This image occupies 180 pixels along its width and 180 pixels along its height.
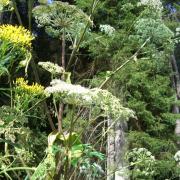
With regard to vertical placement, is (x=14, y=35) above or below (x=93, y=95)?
above

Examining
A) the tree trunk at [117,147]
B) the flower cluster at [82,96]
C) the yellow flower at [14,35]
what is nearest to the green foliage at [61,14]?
the flower cluster at [82,96]

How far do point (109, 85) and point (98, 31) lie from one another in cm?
142

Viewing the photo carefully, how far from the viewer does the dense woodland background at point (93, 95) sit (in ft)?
9.92

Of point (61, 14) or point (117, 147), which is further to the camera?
point (117, 147)

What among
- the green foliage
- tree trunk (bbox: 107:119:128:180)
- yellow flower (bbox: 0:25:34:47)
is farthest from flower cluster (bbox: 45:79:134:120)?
tree trunk (bbox: 107:119:128:180)

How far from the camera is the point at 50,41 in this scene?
33.7ft

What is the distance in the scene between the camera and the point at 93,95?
2.92 meters

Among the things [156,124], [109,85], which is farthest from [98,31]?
[156,124]

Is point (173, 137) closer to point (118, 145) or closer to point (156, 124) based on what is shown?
point (156, 124)

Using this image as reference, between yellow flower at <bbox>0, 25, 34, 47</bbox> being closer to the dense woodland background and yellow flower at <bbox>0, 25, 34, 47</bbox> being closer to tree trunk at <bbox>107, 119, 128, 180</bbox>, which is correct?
the dense woodland background

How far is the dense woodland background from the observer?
3.02 metres

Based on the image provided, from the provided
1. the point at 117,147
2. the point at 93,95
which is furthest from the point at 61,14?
the point at 117,147

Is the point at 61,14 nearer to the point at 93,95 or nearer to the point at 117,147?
the point at 93,95

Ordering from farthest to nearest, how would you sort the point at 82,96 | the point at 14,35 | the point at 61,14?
the point at 61,14
the point at 82,96
the point at 14,35
